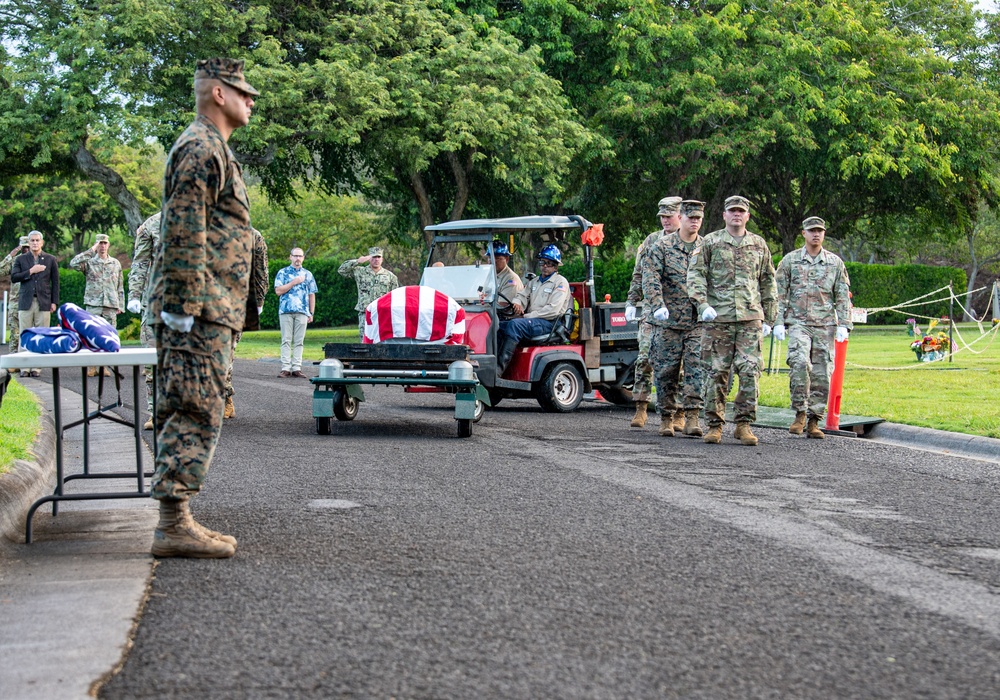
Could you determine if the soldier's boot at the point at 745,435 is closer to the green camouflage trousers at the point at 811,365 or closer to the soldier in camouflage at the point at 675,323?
the soldier in camouflage at the point at 675,323

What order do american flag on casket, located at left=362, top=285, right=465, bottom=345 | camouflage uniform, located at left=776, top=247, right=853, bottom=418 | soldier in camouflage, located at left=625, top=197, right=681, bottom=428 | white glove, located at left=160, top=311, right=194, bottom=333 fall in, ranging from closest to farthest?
white glove, located at left=160, top=311, right=194, bottom=333
camouflage uniform, located at left=776, top=247, right=853, bottom=418
american flag on casket, located at left=362, top=285, right=465, bottom=345
soldier in camouflage, located at left=625, top=197, right=681, bottom=428

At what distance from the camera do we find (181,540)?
5.77 meters

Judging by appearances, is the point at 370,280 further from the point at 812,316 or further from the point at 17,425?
the point at 17,425

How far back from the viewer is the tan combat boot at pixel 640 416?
1294cm

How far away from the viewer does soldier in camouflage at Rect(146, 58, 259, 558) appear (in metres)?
5.63

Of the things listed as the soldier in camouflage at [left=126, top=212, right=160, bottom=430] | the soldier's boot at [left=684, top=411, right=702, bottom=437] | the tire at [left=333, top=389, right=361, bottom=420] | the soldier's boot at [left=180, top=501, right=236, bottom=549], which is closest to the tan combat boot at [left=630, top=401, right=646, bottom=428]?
the soldier's boot at [left=684, top=411, right=702, bottom=437]

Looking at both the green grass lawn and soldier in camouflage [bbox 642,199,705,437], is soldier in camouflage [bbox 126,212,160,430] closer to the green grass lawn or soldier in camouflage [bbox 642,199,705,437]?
the green grass lawn

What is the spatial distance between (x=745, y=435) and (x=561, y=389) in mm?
3653

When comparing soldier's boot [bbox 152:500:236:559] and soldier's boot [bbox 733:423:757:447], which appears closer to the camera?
soldier's boot [bbox 152:500:236:559]

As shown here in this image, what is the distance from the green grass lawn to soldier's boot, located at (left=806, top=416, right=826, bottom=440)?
702 centimetres

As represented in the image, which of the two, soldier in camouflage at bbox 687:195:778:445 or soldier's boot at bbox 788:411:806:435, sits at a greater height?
soldier in camouflage at bbox 687:195:778:445

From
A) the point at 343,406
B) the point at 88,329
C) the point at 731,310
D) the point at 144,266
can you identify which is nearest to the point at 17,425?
the point at 144,266

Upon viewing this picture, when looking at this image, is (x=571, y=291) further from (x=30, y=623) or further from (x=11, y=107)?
(x=11, y=107)

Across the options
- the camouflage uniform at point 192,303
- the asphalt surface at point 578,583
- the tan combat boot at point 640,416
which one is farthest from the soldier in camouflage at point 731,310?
the camouflage uniform at point 192,303
